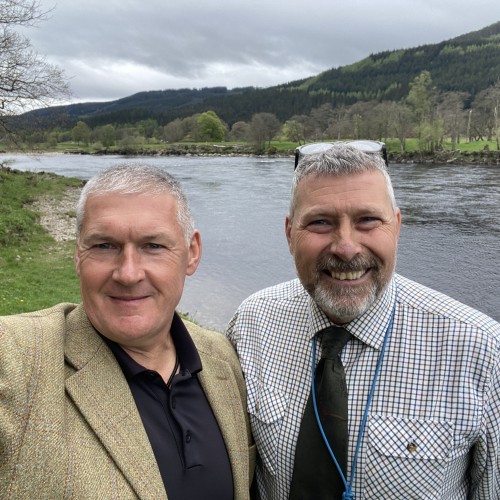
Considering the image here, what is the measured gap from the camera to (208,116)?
10981 cm

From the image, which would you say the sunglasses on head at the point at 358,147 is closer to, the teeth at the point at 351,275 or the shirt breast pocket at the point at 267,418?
the teeth at the point at 351,275

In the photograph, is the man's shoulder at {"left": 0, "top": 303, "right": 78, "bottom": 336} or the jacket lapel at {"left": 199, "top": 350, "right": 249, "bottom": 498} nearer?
the man's shoulder at {"left": 0, "top": 303, "right": 78, "bottom": 336}

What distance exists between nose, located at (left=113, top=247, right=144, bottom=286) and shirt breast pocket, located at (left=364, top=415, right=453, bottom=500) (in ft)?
3.92

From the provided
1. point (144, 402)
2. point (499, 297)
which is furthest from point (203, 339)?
point (499, 297)

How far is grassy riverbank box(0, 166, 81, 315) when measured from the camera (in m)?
9.05

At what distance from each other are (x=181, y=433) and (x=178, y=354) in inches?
15.6

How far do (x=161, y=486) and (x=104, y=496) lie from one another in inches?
8.1

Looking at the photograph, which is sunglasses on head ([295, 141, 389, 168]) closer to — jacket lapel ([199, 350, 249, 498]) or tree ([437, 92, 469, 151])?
jacket lapel ([199, 350, 249, 498])

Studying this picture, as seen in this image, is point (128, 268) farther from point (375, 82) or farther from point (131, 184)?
point (375, 82)

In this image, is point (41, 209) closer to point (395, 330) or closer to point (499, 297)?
point (499, 297)

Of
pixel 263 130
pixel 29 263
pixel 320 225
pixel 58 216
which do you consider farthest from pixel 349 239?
pixel 263 130

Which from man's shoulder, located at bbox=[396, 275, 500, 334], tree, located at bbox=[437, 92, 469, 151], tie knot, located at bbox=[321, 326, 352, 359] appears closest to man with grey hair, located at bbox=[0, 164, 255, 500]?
tie knot, located at bbox=[321, 326, 352, 359]

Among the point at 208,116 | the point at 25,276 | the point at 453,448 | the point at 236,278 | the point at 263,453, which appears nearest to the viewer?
the point at 453,448

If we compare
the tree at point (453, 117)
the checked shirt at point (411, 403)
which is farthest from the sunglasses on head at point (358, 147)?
the tree at point (453, 117)
